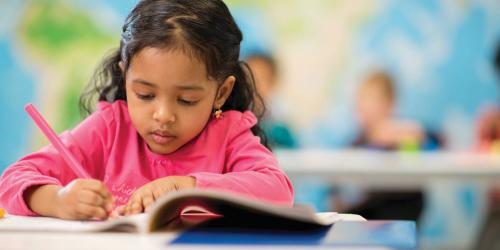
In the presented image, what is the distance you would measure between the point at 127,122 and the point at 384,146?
314 centimetres

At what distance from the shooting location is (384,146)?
172 inches

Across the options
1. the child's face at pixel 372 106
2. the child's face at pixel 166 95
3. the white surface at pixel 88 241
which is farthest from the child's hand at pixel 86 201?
the child's face at pixel 372 106

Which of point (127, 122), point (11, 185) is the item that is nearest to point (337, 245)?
point (11, 185)

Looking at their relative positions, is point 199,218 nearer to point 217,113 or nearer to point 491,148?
point 217,113

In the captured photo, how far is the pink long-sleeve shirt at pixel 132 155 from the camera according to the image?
1260 millimetres

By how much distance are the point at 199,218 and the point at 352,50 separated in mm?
4124

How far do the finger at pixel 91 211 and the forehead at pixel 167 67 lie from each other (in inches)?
10.3

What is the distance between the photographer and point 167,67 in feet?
3.92

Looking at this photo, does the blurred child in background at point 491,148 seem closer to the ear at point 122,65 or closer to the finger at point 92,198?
the ear at point 122,65

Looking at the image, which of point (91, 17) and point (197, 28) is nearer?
point (197, 28)

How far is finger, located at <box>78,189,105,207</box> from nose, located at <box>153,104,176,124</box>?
8.9 inches

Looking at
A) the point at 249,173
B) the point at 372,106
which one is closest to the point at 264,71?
the point at 372,106

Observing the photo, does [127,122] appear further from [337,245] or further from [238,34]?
[337,245]

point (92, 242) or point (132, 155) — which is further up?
point (132, 155)
